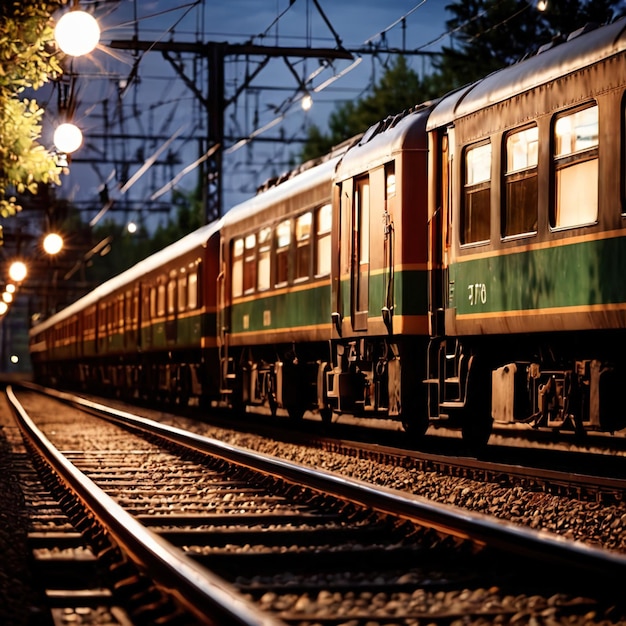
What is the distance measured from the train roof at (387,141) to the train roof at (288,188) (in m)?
0.52

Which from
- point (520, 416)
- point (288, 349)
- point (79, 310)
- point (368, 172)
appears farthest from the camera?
point (79, 310)

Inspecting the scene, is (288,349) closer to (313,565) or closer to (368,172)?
(368,172)

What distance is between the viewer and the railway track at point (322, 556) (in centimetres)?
542

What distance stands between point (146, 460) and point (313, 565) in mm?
7167

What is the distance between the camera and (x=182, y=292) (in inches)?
1060

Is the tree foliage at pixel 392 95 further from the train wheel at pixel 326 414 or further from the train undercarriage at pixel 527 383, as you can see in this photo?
the train undercarriage at pixel 527 383

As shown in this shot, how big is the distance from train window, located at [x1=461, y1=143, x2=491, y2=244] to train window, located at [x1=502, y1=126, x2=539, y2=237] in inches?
14.8

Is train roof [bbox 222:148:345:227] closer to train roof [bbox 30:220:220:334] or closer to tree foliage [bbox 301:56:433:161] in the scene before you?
train roof [bbox 30:220:220:334]

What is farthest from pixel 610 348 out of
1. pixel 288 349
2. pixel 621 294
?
pixel 288 349

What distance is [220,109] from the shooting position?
88.1 feet

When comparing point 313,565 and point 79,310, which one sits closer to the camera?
point 313,565

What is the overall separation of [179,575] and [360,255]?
370 inches

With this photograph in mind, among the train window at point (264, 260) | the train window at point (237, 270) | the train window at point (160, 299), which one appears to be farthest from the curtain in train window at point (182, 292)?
the train window at point (264, 260)

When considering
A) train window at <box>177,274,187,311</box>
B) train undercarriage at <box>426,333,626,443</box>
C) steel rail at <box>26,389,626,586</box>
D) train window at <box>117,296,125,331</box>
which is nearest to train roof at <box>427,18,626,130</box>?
train undercarriage at <box>426,333,626,443</box>
